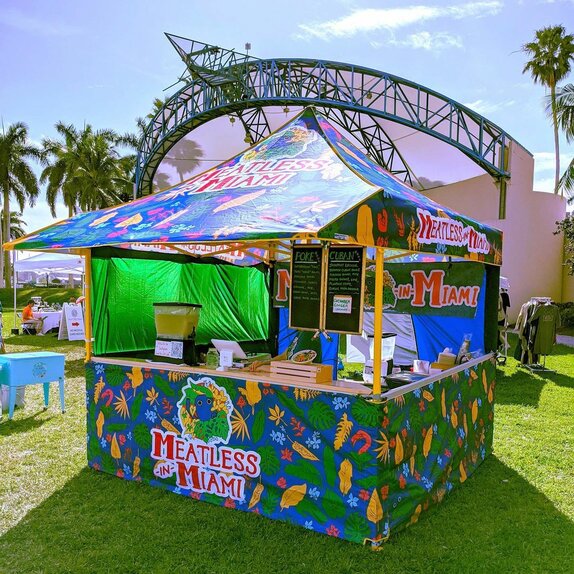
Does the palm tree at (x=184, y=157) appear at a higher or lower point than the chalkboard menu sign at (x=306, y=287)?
higher

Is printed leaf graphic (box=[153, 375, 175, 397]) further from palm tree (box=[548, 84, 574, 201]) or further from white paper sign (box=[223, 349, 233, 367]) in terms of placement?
palm tree (box=[548, 84, 574, 201])

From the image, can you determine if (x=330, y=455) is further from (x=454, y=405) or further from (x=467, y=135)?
(x=467, y=135)

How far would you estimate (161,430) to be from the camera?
4.07 metres

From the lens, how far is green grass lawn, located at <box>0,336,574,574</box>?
314cm

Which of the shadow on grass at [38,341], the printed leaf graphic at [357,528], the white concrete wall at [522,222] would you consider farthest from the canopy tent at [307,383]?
the white concrete wall at [522,222]

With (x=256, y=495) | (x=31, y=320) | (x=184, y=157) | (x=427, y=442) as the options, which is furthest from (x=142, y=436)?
(x=184, y=157)

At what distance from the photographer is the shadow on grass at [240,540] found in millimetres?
3125

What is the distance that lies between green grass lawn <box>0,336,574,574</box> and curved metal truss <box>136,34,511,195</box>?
12.4m

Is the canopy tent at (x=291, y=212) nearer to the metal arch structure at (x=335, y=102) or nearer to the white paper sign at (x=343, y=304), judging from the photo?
the white paper sign at (x=343, y=304)

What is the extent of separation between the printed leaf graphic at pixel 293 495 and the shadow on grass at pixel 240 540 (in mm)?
145

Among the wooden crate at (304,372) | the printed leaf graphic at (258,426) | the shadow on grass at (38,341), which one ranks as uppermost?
the wooden crate at (304,372)

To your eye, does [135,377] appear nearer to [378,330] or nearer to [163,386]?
[163,386]

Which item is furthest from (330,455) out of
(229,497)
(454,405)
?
(454,405)

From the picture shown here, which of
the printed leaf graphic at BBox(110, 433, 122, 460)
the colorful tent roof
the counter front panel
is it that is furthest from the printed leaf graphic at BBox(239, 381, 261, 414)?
the printed leaf graphic at BBox(110, 433, 122, 460)
